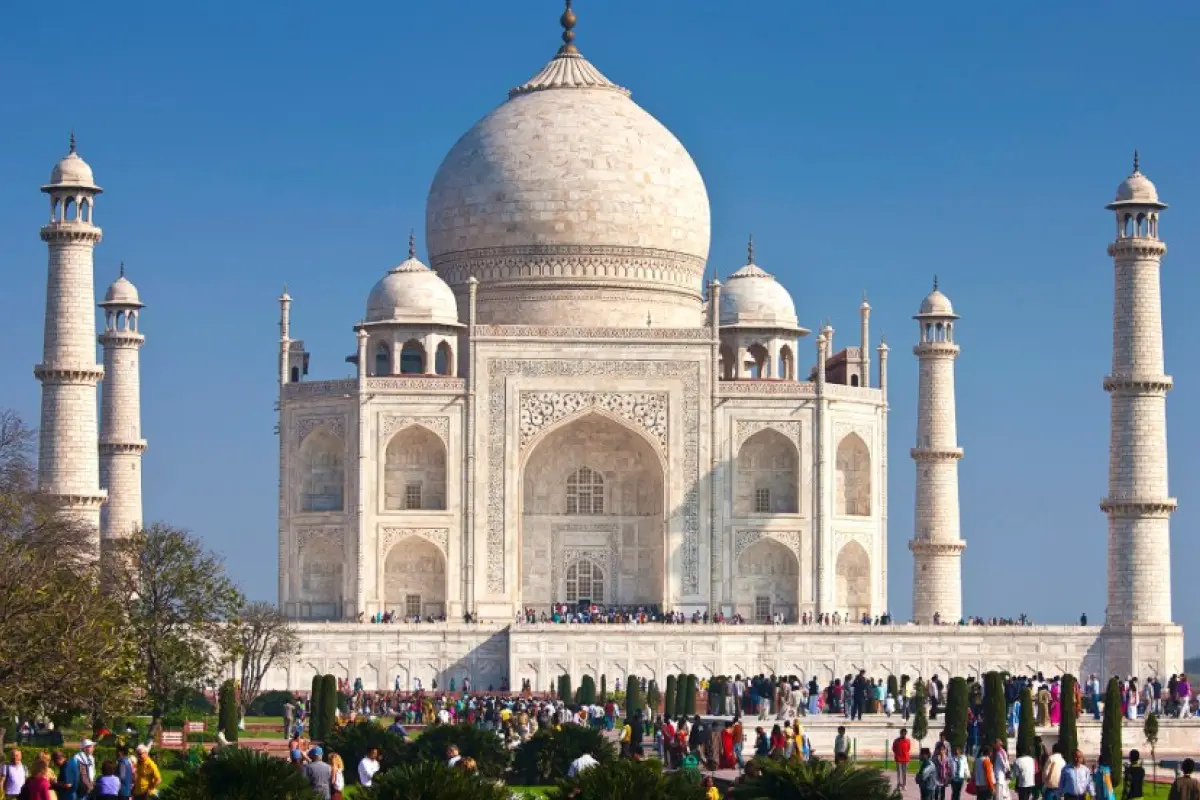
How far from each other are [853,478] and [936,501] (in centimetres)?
140

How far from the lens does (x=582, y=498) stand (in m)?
43.6

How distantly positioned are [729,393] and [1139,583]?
7.24m

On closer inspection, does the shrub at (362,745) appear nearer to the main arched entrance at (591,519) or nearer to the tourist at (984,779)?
the tourist at (984,779)

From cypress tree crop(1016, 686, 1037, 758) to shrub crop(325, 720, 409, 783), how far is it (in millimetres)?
6410

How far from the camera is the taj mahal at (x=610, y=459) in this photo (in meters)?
39.2

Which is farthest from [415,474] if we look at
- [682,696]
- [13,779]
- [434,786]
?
[434,786]

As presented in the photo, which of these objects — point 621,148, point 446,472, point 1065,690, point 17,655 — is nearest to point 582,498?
point 446,472

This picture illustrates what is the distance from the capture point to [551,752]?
2597 centimetres

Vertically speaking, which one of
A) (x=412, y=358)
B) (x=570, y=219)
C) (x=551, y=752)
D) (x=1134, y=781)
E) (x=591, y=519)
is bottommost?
(x=1134, y=781)

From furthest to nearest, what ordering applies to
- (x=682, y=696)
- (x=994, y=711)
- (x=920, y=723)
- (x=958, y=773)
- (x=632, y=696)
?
(x=632, y=696)
(x=682, y=696)
(x=920, y=723)
(x=994, y=711)
(x=958, y=773)

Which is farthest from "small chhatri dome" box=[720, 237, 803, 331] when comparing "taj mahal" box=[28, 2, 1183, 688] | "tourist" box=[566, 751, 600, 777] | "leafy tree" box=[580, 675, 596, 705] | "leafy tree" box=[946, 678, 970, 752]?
"tourist" box=[566, 751, 600, 777]

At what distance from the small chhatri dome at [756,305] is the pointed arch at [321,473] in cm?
678

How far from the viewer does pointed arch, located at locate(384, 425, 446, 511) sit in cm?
4241

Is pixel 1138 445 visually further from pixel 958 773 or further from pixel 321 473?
pixel 958 773
